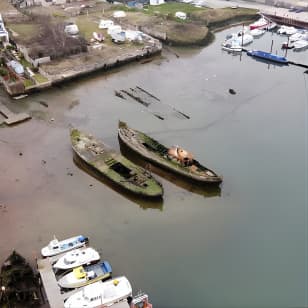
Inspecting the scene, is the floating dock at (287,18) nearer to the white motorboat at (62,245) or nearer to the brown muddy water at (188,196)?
the brown muddy water at (188,196)

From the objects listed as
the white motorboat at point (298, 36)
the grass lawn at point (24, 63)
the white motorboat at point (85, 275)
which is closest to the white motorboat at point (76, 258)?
the white motorboat at point (85, 275)

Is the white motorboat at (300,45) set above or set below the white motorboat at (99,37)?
below

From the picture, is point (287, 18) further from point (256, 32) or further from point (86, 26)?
point (86, 26)

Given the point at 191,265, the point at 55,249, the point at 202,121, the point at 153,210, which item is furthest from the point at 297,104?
the point at 55,249

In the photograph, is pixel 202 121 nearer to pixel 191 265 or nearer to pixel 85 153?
pixel 85 153

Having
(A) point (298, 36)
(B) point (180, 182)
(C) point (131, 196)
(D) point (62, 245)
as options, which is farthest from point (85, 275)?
(A) point (298, 36)

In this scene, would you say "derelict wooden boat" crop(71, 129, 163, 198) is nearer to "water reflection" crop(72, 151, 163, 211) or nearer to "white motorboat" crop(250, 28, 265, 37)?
"water reflection" crop(72, 151, 163, 211)

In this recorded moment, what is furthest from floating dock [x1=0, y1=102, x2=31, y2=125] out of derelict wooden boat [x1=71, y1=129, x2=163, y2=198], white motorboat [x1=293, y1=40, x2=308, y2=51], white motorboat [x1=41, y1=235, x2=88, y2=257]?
white motorboat [x1=293, y1=40, x2=308, y2=51]
